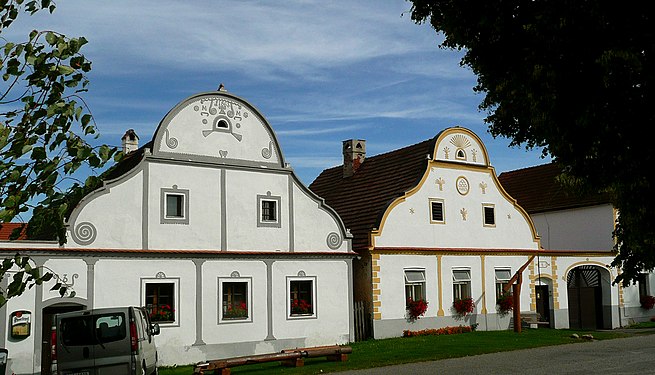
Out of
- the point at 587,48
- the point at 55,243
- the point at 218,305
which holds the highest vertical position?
the point at 587,48

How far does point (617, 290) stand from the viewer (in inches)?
1331

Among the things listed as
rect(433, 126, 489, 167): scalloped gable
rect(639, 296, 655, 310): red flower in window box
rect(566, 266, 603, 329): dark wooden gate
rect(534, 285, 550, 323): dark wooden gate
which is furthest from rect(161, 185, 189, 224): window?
rect(639, 296, 655, 310): red flower in window box

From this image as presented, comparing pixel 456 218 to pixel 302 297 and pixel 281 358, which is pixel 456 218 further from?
pixel 281 358

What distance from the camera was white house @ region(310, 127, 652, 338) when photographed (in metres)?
Answer: 27.7

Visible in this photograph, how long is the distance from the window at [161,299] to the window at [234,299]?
5.26ft

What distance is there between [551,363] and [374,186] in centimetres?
1345

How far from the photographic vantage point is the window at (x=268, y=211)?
79.5ft

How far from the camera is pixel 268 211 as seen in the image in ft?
80.5

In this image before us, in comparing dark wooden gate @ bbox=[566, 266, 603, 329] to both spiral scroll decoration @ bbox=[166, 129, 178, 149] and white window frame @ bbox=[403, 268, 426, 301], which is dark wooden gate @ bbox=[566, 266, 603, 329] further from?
spiral scroll decoration @ bbox=[166, 129, 178, 149]

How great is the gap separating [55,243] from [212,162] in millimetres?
5601

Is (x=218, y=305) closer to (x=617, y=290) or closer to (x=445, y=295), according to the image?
(x=445, y=295)

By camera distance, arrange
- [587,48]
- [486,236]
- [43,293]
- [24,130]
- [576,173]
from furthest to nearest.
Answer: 1. [486,236]
2. [43,293]
3. [576,173]
4. [587,48]
5. [24,130]

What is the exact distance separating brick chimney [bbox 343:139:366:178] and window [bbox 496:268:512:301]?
819cm

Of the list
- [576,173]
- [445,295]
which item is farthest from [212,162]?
[576,173]
